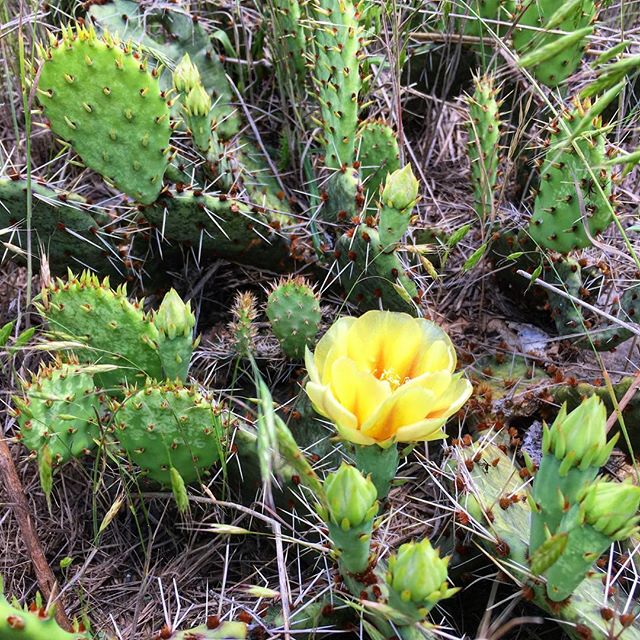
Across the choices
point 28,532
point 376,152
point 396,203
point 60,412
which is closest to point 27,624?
point 28,532

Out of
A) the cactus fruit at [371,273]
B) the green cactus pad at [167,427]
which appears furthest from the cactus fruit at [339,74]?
the green cactus pad at [167,427]

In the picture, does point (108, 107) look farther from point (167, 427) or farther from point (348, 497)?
point (348, 497)

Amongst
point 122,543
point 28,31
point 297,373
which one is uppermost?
point 28,31

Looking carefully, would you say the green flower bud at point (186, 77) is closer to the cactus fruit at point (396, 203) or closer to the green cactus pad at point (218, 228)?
the green cactus pad at point (218, 228)

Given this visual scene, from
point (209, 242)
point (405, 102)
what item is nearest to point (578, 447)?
point (209, 242)

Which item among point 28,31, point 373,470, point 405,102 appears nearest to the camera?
point 373,470

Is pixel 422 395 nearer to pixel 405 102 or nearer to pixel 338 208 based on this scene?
pixel 338 208

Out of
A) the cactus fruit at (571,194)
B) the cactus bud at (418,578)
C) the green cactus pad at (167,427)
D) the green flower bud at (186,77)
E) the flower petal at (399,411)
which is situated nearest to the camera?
the cactus bud at (418,578)
